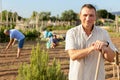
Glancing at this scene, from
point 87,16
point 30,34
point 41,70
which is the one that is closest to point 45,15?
point 30,34

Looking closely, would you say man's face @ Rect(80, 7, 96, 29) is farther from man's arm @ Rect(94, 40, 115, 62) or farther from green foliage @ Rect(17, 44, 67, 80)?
green foliage @ Rect(17, 44, 67, 80)

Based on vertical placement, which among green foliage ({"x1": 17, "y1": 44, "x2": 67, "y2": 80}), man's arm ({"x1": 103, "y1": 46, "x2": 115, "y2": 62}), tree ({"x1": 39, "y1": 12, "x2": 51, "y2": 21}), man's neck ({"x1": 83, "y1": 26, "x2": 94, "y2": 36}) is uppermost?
tree ({"x1": 39, "y1": 12, "x2": 51, "y2": 21})

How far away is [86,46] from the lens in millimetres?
3410

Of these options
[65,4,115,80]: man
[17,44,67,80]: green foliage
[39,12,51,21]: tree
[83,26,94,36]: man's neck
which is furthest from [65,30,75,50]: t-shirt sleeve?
[39,12,51,21]: tree

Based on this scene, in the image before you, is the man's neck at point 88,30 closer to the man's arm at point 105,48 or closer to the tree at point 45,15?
the man's arm at point 105,48

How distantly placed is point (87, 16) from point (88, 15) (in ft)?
0.04

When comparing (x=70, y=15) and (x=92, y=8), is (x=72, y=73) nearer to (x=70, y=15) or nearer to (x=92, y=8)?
(x=92, y=8)

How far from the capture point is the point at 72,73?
346 cm

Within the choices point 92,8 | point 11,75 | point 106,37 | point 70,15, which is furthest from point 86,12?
point 70,15

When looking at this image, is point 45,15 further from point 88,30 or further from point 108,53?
point 108,53

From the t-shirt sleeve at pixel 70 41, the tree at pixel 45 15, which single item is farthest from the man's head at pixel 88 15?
the tree at pixel 45 15

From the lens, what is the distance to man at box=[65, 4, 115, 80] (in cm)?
334

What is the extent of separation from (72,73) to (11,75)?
658 cm

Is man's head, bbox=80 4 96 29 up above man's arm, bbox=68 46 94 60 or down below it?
above
